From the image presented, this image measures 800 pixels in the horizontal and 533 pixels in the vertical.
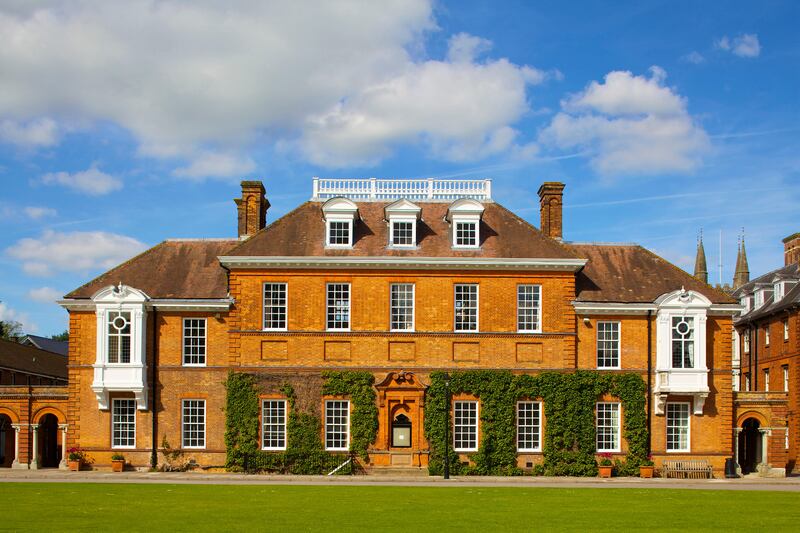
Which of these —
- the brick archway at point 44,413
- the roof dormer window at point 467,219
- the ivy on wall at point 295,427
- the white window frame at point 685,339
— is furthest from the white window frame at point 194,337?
the white window frame at point 685,339

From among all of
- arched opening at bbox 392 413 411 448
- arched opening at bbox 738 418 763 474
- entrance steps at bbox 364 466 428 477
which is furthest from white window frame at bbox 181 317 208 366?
arched opening at bbox 738 418 763 474

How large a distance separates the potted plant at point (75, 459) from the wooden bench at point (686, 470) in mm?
24029

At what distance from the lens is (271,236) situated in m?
38.9

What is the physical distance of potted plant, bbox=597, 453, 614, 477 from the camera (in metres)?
36.5

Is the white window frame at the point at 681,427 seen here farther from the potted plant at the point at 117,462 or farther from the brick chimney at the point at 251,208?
the potted plant at the point at 117,462

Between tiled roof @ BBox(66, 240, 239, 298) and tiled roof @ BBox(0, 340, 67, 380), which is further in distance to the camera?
tiled roof @ BBox(0, 340, 67, 380)

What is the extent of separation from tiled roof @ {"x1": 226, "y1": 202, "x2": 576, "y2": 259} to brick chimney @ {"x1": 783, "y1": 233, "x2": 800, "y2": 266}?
25264 mm

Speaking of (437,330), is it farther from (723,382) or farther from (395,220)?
(723,382)

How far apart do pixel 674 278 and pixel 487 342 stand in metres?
9.42

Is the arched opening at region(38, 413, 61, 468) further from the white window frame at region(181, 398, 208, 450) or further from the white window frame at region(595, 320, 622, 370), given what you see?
the white window frame at region(595, 320, 622, 370)

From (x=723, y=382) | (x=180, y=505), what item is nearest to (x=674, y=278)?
(x=723, y=382)

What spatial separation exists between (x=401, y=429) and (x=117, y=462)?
38.1 ft

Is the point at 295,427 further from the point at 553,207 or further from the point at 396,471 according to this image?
the point at 553,207

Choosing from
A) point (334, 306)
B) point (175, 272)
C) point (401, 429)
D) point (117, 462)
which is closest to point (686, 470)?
point (401, 429)
